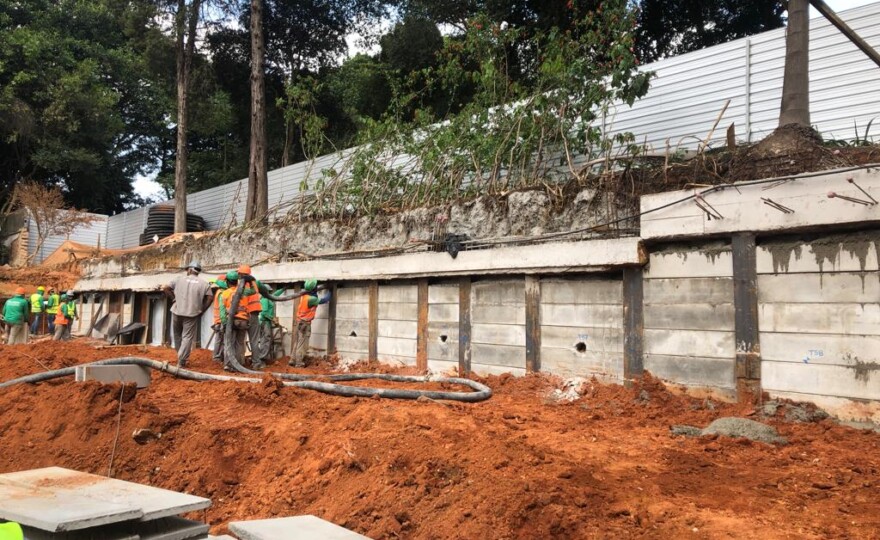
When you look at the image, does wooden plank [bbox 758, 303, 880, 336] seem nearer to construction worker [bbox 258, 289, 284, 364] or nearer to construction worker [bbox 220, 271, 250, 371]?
construction worker [bbox 220, 271, 250, 371]

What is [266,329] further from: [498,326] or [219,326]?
[498,326]

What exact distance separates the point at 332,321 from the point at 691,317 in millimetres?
6003

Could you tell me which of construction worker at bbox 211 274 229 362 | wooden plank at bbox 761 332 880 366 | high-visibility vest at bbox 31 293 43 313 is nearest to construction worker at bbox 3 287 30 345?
high-visibility vest at bbox 31 293 43 313

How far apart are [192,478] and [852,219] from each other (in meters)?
6.01

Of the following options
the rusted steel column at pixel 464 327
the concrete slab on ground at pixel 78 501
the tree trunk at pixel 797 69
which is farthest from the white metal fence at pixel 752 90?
the concrete slab on ground at pixel 78 501

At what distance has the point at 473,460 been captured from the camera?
419 cm

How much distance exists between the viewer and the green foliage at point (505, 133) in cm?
837

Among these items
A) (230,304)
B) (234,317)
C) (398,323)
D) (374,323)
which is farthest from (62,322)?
(398,323)

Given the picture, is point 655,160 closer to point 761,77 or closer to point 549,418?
point 761,77

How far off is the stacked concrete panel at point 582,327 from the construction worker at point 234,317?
508 centimetres

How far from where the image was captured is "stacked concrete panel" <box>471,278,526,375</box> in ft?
23.9

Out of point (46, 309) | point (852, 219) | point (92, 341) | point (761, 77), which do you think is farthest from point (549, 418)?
point (46, 309)

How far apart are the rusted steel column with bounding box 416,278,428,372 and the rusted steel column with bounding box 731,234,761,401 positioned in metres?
4.15

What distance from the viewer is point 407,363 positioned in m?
8.62
